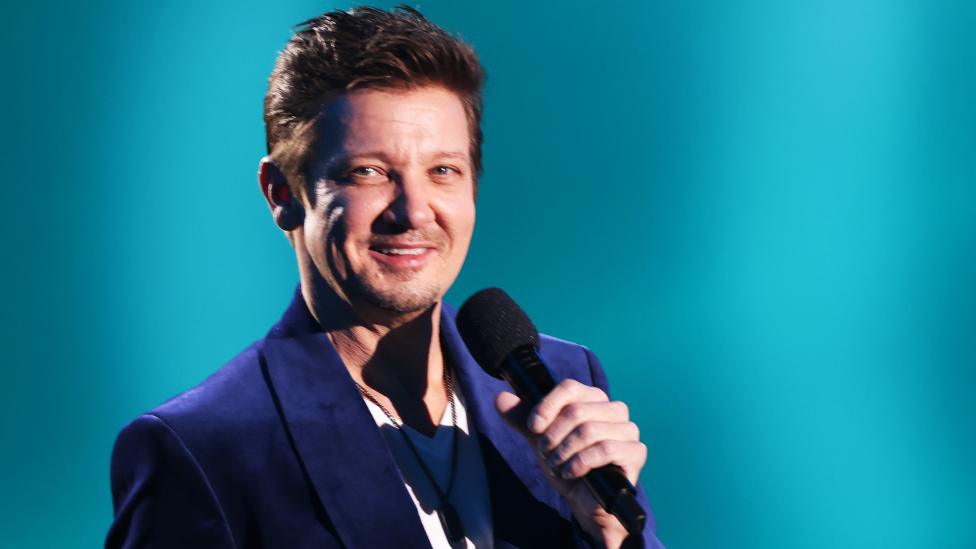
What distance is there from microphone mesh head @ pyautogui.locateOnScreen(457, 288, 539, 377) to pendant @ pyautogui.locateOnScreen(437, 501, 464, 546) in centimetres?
22

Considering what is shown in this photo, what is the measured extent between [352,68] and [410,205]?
0.72 ft

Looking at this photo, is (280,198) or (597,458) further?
(280,198)

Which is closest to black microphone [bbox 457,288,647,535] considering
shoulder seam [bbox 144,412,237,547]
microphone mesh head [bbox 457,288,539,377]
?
microphone mesh head [bbox 457,288,539,377]

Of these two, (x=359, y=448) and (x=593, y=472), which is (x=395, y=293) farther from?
(x=593, y=472)

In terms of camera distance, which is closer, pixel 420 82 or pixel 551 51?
pixel 420 82

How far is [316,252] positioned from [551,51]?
1532 mm

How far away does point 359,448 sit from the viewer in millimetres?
1558

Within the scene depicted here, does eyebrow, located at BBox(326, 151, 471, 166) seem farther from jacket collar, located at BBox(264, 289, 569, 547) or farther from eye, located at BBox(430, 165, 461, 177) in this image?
jacket collar, located at BBox(264, 289, 569, 547)

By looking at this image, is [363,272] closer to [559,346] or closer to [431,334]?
[431,334]

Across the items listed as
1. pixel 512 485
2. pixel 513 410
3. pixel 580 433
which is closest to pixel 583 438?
pixel 580 433

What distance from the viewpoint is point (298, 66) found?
5.40ft

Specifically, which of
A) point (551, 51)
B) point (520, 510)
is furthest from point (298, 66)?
point (551, 51)

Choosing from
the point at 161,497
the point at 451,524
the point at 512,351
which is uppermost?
the point at 512,351

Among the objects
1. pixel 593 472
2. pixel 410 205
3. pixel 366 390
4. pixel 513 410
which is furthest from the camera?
pixel 366 390
